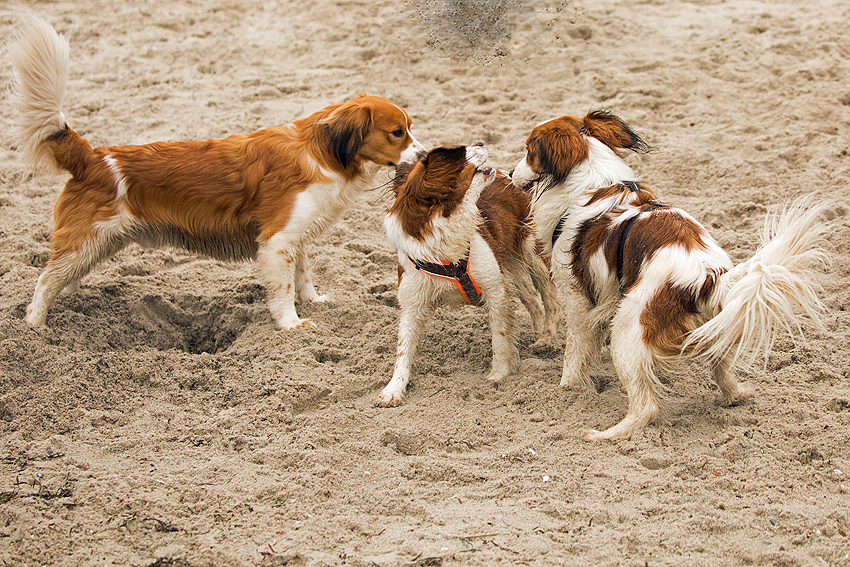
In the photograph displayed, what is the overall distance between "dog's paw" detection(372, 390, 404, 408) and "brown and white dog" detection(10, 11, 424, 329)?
1033mm

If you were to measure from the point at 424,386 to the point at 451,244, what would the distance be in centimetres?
84

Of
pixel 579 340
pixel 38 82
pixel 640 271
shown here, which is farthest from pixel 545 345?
pixel 38 82

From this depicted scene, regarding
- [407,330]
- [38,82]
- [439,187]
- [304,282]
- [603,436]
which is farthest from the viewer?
[304,282]

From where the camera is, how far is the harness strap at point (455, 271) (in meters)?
4.00

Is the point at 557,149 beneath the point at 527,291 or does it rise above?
above

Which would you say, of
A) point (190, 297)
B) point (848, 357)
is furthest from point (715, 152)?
point (190, 297)

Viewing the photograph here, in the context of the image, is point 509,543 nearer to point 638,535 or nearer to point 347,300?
point 638,535

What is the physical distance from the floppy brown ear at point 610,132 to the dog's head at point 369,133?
1235 millimetres

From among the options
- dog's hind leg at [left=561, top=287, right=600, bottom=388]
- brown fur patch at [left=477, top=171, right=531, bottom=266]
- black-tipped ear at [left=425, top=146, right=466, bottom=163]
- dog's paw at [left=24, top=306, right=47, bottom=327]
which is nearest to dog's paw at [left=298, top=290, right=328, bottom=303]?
brown fur patch at [left=477, top=171, right=531, bottom=266]

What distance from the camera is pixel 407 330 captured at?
13.6 ft

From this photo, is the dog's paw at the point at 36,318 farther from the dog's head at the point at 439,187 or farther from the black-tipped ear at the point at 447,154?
the black-tipped ear at the point at 447,154

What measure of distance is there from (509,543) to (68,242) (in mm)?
3364

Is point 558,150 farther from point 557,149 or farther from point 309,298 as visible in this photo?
point 309,298

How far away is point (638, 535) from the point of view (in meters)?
2.85
